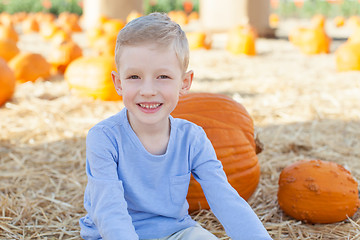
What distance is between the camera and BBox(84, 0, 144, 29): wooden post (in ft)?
43.1

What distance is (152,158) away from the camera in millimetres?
1731

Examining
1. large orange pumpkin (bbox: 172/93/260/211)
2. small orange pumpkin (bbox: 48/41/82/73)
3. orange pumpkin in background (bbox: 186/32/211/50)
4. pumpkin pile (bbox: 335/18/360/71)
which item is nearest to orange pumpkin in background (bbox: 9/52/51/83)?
small orange pumpkin (bbox: 48/41/82/73)

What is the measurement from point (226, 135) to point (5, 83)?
312 cm

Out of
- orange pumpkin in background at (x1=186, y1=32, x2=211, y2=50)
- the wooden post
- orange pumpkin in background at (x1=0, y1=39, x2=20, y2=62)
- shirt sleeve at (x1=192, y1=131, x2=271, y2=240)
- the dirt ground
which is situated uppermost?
the wooden post

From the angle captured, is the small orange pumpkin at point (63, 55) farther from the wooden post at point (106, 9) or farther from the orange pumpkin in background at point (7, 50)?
the wooden post at point (106, 9)

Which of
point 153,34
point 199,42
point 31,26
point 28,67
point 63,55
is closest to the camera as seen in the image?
point 153,34

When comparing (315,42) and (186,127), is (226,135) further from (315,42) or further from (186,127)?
(315,42)

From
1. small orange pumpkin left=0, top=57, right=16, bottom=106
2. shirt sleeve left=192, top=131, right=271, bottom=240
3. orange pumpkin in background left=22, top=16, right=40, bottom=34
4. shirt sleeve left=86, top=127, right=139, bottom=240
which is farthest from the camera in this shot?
orange pumpkin in background left=22, top=16, right=40, bottom=34

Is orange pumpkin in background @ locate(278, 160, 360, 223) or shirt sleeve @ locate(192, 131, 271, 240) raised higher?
shirt sleeve @ locate(192, 131, 271, 240)

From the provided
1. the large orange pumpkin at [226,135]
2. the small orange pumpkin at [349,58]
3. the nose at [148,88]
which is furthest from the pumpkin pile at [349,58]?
the nose at [148,88]

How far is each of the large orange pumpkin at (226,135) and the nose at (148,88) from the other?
93 cm

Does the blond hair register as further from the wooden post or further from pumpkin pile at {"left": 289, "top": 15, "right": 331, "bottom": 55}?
the wooden post

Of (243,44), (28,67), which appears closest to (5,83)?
(28,67)

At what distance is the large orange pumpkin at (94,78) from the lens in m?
4.93
